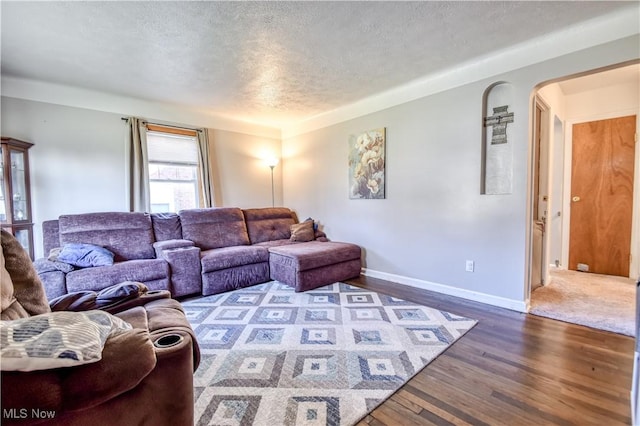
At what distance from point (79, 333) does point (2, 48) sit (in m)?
3.11

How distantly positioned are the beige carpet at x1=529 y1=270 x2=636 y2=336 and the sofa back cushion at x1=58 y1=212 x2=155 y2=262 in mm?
4219

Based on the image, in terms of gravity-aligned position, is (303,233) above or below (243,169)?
below

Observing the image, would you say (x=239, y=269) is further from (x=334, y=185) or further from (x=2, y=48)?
(x=2, y=48)

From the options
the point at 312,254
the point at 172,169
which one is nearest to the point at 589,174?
the point at 312,254

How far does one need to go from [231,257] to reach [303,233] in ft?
4.10

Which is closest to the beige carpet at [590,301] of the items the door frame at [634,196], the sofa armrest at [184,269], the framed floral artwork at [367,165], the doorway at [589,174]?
the doorway at [589,174]

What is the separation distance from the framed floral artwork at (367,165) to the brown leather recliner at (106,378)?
2.95 m

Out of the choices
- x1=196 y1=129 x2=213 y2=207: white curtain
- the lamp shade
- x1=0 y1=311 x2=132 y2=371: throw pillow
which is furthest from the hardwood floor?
the lamp shade

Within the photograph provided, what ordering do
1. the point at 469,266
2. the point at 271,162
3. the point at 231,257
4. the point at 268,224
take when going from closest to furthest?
the point at 469,266, the point at 231,257, the point at 268,224, the point at 271,162

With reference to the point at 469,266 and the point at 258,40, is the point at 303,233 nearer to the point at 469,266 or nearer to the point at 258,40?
the point at 469,266

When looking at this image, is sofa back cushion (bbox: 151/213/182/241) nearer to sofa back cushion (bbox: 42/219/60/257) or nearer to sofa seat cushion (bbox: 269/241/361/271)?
sofa back cushion (bbox: 42/219/60/257)

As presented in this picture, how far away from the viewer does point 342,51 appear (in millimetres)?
2621

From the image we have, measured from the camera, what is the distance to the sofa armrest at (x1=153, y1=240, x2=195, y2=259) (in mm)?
3309

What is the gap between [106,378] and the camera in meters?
0.87
